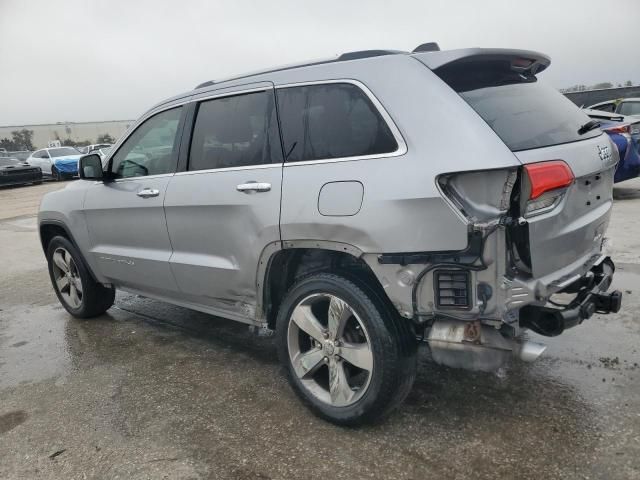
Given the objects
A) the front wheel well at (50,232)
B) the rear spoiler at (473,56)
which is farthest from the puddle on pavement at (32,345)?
the rear spoiler at (473,56)

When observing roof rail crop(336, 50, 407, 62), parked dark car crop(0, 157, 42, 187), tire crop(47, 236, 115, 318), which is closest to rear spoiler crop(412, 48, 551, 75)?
roof rail crop(336, 50, 407, 62)

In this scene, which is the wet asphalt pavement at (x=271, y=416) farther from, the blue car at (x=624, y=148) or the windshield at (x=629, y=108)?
the windshield at (x=629, y=108)

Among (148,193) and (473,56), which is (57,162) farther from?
(473,56)

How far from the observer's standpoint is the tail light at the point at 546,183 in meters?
2.30

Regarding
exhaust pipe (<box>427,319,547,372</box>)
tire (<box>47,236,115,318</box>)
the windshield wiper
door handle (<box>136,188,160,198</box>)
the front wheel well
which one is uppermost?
the windshield wiper

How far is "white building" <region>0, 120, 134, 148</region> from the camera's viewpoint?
65.6 metres

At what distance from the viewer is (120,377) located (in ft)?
12.3

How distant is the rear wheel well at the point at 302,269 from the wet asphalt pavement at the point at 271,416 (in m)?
0.62

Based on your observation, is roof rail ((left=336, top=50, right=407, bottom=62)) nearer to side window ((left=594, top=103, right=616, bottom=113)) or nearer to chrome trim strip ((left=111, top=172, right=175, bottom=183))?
chrome trim strip ((left=111, top=172, right=175, bottom=183))

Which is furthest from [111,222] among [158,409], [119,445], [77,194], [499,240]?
[499,240]

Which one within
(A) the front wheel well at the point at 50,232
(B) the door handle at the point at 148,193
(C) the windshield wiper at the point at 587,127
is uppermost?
(C) the windshield wiper at the point at 587,127

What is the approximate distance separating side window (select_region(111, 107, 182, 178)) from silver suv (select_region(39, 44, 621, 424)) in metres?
0.11

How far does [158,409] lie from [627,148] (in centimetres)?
765

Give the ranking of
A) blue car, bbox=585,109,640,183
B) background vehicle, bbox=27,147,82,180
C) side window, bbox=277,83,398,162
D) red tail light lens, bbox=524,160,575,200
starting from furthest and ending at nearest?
1. background vehicle, bbox=27,147,82,180
2. blue car, bbox=585,109,640,183
3. side window, bbox=277,83,398,162
4. red tail light lens, bbox=524,160,575,200
